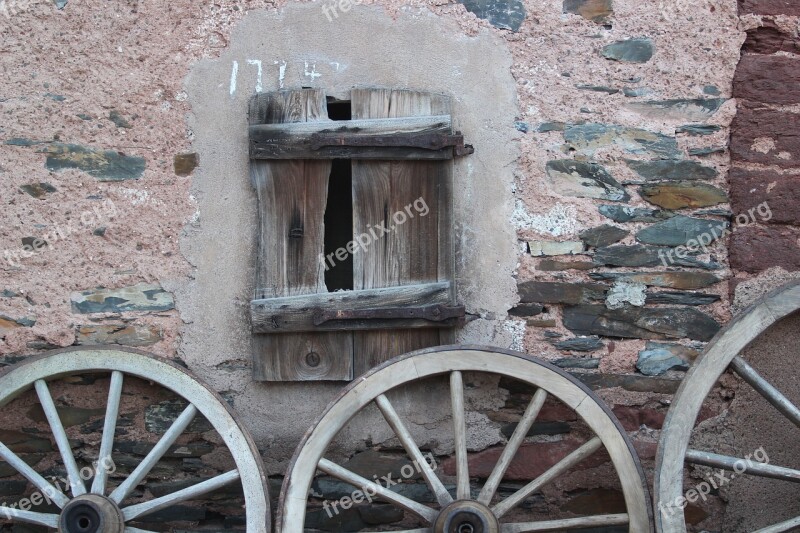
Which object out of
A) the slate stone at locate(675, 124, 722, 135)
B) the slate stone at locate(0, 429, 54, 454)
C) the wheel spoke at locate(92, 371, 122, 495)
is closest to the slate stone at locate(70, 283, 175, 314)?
the wheel spoke at locate(92, 371, 122, 495)

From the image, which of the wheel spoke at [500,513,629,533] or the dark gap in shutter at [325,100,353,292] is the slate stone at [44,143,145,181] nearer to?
the dark gap in shutter at [325,100,353,292]

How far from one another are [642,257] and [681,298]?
8.1 inches

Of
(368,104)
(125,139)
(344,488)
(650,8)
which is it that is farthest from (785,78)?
(125,139)

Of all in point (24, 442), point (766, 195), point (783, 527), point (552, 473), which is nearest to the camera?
point (783, 527)

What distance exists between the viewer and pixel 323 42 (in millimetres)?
3078

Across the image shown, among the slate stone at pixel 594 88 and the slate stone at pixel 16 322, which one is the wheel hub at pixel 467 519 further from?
the slate stone at pixel 16 322

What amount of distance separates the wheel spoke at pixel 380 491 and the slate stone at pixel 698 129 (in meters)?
1.63

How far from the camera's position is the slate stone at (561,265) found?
3.04 m

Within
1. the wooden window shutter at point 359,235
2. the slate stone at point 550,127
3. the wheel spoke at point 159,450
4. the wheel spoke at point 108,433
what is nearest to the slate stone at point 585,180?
the slate stone at point 550,127

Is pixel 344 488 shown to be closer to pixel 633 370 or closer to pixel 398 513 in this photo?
pixel 398 513

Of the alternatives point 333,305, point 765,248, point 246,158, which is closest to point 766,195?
point 765,248

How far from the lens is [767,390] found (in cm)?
279

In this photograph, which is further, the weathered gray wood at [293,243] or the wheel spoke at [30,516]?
the weathered gray wood at [293,243]

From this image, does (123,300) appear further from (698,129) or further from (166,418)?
(698,129)
